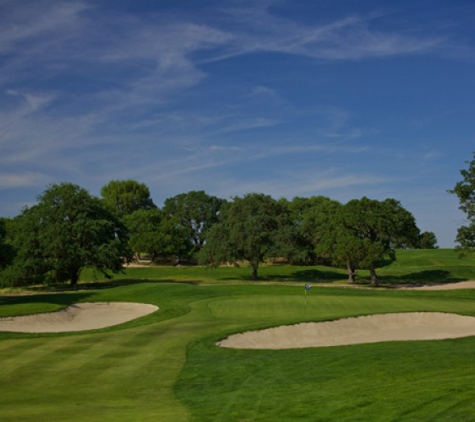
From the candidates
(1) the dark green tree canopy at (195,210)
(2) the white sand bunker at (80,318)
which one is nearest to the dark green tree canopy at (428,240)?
(1) the dark green tree canopy at (195,210)

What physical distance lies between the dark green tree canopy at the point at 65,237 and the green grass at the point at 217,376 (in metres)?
27.1

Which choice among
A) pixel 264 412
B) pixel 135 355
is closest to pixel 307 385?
pixel 264 412

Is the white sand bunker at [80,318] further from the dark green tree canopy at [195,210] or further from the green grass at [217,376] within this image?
the dark green tree canopy at [195,210]

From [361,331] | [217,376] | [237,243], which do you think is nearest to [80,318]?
[361,331]

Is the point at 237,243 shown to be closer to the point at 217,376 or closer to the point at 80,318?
the point at 80,318

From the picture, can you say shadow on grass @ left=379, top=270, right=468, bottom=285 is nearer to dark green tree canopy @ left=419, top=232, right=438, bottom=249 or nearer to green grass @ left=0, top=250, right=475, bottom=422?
green grass @ left=0, top=250, right=475, bottom=422

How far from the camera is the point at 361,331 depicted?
26.6m

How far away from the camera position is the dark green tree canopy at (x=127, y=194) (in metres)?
144

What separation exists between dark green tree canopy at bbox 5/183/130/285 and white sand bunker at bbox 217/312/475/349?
33.8 metres

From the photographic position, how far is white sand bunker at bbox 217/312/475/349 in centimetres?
2314

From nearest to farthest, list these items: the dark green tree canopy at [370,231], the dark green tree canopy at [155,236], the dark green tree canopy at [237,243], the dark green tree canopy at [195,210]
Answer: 1. the dark green tree canopy at [370,231]
2. the dark green tree canopy at [237,243]
3. the dark green tree canopy at [155,236]
4. the dark green tree canopy at [195,210]

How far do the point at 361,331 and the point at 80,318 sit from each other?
60.2 ft

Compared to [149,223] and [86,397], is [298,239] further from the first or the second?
[86,397]

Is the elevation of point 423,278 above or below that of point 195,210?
below
